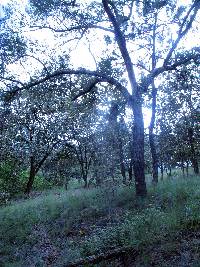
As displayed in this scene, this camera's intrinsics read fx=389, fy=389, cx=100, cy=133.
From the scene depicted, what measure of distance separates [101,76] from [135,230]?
8.22 metres

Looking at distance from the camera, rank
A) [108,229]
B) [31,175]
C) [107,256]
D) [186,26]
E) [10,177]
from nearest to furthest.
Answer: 1. [107,256]
2. [108,229]
3. [186,26]
4. [10,177]
5. [31,175]

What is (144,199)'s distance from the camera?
16.1 m

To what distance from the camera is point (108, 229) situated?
1283 centimetres

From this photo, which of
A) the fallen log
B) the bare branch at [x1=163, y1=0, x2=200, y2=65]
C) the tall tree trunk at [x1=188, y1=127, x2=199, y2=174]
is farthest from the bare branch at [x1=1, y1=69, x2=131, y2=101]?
the tall tree trunk at [x1=188, y1=127, x2=199, y2=174]

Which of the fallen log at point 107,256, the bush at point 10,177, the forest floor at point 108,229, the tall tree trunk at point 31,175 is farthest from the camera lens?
the tall tree trunk at point 31,175

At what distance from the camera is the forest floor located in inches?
428

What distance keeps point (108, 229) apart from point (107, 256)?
5.85 ft

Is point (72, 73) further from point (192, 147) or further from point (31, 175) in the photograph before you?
point (192, 147)

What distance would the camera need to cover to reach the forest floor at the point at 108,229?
10.9m

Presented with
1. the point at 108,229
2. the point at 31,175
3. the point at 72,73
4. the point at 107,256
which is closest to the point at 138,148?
the point at 72,73

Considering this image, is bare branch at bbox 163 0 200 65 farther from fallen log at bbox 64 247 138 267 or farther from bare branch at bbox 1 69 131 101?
fallen log at bbox 64 247 138 267

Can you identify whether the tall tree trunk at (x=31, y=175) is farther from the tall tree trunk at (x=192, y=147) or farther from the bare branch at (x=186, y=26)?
the bare branch at (x=186, y=26)

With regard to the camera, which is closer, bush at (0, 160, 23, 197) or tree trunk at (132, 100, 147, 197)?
tree trunk at (132, 100, 147, 197)

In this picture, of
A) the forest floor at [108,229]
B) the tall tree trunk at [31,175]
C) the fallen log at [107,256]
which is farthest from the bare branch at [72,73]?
the tall tree trunk at [31,175]
